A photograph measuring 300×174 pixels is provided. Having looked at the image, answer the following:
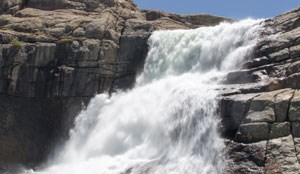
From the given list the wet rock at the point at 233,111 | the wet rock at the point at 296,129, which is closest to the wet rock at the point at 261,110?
the wet rock at the point at 233,111

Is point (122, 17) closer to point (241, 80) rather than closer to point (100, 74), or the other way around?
point (100, 74)

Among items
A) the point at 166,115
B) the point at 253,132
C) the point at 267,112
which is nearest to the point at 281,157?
the point at 253,132

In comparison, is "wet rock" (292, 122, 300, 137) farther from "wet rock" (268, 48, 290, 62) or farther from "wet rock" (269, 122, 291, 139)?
"wet rock" (268, 48, 290, 62)

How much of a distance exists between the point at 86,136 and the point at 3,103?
9.32m

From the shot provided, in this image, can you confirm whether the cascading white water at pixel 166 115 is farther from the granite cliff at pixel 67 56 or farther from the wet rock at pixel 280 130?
the wet rock at pixel 280 130

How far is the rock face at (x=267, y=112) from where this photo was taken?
94.5 ft

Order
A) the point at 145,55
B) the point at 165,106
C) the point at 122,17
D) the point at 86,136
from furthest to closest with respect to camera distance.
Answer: the point at 122,17
the point at 145,55
the point at 86,136
the point at 165,106

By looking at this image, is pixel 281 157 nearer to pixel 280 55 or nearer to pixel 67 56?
pixel 280 55

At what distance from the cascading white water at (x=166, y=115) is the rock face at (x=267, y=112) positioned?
1.38 metres

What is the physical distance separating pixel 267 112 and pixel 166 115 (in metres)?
10.5

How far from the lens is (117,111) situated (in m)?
46.2

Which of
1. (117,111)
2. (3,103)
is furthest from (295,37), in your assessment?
(3,103)

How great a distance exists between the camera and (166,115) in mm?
39156

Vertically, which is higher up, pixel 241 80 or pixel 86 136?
pixel 241 80
